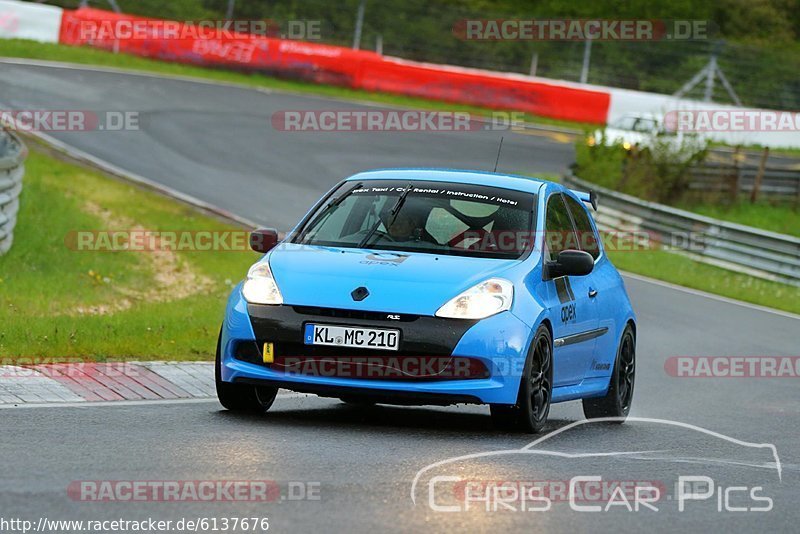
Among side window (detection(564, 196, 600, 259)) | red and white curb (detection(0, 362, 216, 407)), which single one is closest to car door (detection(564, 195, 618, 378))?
side window (detection(564, 196, 600, 259))

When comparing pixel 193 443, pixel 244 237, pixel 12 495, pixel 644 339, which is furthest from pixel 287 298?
pixel 244 237

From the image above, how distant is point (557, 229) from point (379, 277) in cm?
179

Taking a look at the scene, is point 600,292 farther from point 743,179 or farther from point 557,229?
point 743,179

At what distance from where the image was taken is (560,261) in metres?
9.59

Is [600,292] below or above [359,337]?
above

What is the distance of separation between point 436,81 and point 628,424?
30160 mm

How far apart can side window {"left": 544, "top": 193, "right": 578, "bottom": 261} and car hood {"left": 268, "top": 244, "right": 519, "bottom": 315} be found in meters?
0.64

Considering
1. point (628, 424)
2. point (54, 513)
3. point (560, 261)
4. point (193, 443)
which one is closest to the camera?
point (54, 513)

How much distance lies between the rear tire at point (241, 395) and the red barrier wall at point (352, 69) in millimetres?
30688

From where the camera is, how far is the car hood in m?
8.75

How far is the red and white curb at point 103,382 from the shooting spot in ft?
30.8

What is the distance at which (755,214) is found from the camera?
32.9m

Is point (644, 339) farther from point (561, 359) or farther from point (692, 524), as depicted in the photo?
point (692, 524)

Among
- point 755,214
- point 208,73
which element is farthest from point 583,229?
point 208,73
